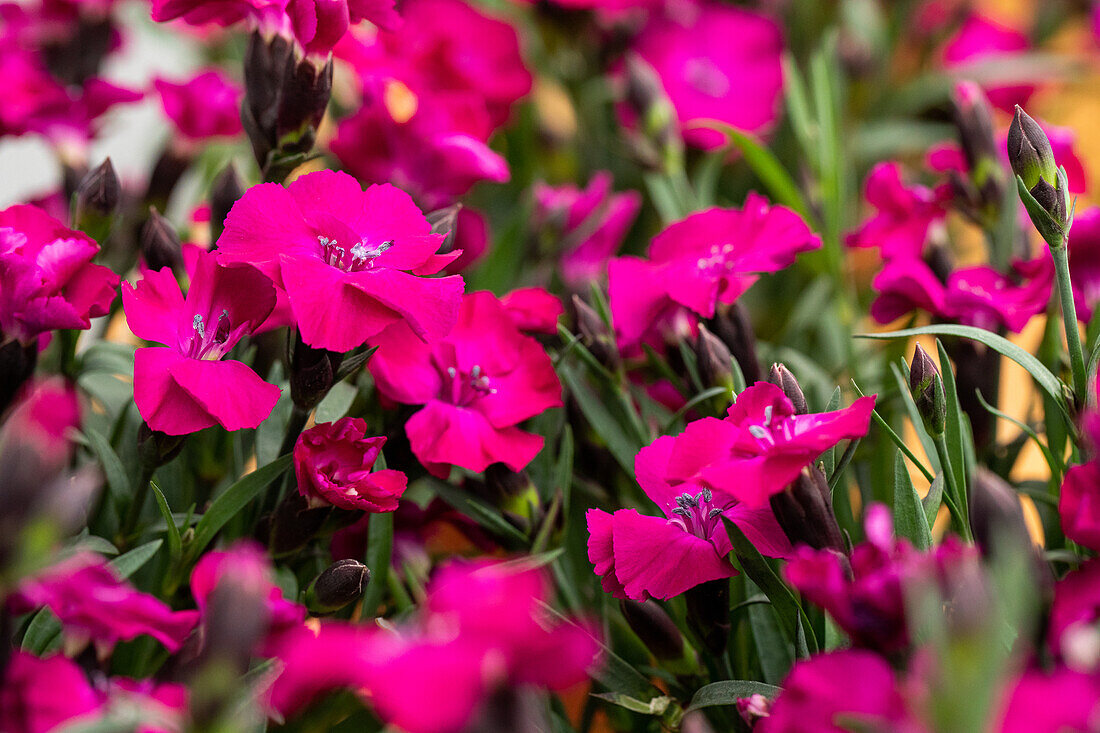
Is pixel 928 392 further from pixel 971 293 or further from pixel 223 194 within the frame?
pixel 223 194

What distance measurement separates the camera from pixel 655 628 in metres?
0.44

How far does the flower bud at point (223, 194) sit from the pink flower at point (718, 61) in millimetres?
479

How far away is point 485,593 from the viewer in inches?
9.7

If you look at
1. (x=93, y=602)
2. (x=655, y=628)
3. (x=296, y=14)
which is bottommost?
(x=655, y=628)

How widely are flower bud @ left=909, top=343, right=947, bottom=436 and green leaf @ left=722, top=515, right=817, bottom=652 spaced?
0.09 m

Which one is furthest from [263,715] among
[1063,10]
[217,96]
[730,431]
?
[1063,10]

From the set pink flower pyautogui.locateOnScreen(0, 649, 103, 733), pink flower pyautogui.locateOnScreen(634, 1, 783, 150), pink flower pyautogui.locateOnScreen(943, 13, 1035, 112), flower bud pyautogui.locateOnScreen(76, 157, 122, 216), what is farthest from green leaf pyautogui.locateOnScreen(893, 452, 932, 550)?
pink flower pyautogui.locateOnScreen(943, 13, 1035, 112)

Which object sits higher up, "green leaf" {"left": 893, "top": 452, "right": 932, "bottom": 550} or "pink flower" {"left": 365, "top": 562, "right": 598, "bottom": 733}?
"pink flower" {"left": 365, "top": 562, "right": 598, "bottom": 733}

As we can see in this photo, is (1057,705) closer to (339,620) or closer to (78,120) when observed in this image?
(339,620)

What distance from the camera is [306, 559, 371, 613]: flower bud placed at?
1.33 ft

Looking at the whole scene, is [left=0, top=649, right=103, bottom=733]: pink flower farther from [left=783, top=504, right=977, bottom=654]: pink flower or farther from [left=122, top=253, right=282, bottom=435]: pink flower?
[left=783, top=504, right=977, bottom=654]: pink flower

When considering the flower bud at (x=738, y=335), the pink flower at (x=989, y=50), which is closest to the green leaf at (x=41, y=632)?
the flower bud at (x=738, y=335)

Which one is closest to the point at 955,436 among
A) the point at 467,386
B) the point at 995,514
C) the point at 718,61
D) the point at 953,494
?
the point at 953,494

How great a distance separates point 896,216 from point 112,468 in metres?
0.46
